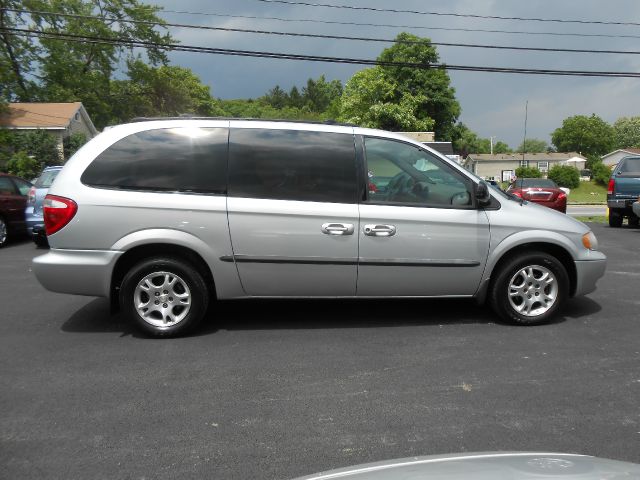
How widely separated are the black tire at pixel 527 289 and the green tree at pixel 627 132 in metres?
126

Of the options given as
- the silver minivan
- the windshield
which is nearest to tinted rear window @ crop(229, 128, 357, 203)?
the silver minivan

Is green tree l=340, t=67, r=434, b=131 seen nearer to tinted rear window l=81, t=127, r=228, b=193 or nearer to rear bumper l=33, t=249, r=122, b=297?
tinted rear window l=81, t=127, r=228, b=193

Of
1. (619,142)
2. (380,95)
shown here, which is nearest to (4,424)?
Result: (380,95)

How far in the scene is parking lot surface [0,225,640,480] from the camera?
9.38ft

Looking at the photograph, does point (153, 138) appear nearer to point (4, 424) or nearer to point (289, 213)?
point (289, 213)

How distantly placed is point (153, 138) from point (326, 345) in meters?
2.40

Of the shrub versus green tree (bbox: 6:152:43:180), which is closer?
green tree (bbox: 6:152:43:180)

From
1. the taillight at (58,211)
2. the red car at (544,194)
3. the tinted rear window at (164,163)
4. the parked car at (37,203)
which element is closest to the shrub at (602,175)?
the red car at (544,194)

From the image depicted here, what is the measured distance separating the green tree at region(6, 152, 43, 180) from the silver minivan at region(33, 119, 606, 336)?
70.7ft

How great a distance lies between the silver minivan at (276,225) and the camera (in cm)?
459

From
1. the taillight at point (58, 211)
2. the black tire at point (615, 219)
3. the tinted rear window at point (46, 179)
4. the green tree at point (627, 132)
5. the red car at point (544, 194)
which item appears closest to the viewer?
the taillight at point (58, 211)

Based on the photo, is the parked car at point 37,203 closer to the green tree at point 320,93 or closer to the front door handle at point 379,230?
the front door handle at point 379,230

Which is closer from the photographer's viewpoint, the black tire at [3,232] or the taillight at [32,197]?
the taillight at [32,197]

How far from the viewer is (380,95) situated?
46.4m
